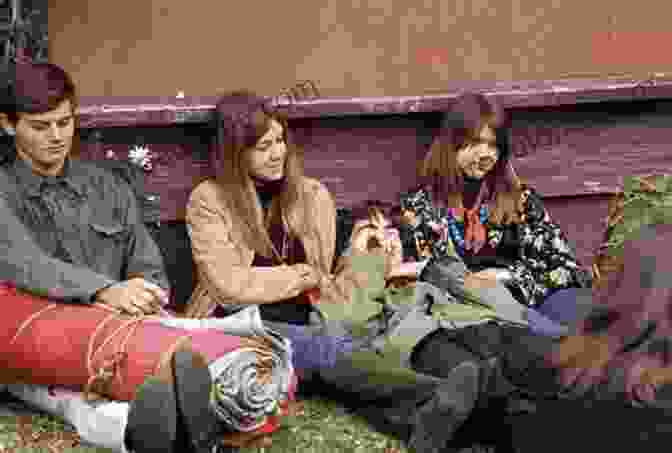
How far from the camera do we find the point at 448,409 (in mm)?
3809

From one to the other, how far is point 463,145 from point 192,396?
2.22m

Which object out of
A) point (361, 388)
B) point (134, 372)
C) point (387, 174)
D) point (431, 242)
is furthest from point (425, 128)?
point (134, 372)

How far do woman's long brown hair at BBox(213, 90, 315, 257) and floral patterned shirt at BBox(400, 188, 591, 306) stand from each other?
1.80 ft

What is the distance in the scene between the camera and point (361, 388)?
454 centimetres

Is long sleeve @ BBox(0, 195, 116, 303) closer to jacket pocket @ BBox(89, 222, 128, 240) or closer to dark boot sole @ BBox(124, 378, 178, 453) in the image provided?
jacket pocket @ BBox(89, 222, 128, 240)

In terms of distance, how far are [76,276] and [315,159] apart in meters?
1.76

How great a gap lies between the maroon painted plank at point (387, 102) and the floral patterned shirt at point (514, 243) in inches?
18.9

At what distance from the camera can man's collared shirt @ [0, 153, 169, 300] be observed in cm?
483

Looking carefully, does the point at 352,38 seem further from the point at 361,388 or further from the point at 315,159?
the point at 361,388

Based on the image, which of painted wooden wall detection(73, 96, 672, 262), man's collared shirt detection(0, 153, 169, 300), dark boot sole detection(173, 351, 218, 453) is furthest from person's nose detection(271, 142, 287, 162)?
dark boot sole detection(173, 351, 218, 453)

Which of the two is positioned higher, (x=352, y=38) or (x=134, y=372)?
(x=352, y=38)

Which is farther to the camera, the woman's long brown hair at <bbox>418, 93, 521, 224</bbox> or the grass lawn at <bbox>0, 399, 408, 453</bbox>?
the woman's long brown hair at <bbox>418, 93, 521, 224</bbox>

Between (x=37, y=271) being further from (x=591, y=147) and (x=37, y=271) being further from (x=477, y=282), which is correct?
(x=591, y=147)

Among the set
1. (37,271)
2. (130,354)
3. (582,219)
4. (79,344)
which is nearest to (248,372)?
(130,354)
